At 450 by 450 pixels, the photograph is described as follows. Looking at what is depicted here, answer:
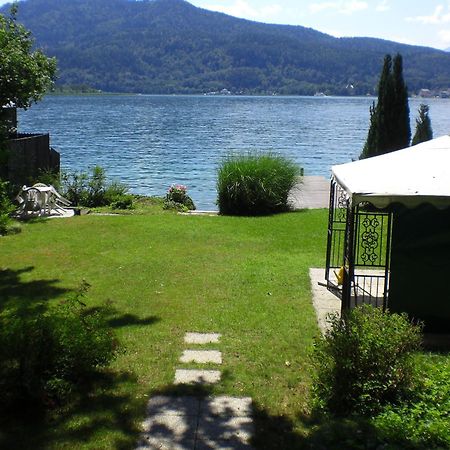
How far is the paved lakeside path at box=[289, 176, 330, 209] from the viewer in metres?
18.7

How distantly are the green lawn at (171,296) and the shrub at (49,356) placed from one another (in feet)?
0.73

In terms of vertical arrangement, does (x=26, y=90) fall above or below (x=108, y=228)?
above

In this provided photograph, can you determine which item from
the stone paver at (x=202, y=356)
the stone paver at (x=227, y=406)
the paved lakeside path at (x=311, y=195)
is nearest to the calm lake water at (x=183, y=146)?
the paved lakeside path at (x=311, y=195)

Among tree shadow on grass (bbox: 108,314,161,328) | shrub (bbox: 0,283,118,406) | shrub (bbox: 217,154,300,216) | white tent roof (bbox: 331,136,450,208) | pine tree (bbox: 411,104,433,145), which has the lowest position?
tree shadow on grass (bbox: 108,314,161,328)

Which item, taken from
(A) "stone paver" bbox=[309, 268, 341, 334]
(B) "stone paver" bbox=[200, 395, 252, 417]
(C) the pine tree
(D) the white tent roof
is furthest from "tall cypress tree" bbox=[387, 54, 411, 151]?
(B) "stone paver" bbox=[200, 395, 252, 417]

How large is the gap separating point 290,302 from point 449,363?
281 cm

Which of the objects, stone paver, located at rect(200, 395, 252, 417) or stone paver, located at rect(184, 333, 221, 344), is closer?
stone paver, located at rect(200, 395, 252, 417)

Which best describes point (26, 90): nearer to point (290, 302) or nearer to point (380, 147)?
point (290, 302)

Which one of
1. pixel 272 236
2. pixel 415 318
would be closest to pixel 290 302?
pixel 415 318

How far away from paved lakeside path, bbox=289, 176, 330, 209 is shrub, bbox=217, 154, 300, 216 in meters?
1.05

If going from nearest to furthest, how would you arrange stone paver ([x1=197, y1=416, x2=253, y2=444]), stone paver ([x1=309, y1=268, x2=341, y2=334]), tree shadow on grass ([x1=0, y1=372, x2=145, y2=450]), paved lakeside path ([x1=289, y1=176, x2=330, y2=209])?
tree shadow on grass ([x1=0, y1=372, x2=145, y2=450]), stone paver ([x1=197, y1=416, x2=253, y2=444]), stone paver ([x1=309, y1=268, x2=341, y2=334]), paved lakeside path ([x1=289, y1=176, x2=330, y2=209])

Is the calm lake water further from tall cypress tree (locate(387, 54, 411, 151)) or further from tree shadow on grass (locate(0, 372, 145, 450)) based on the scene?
tree shadow on grass (locate(0, 372, 145, 450))

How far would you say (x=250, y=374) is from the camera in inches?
242

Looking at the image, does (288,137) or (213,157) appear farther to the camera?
(288,137)
